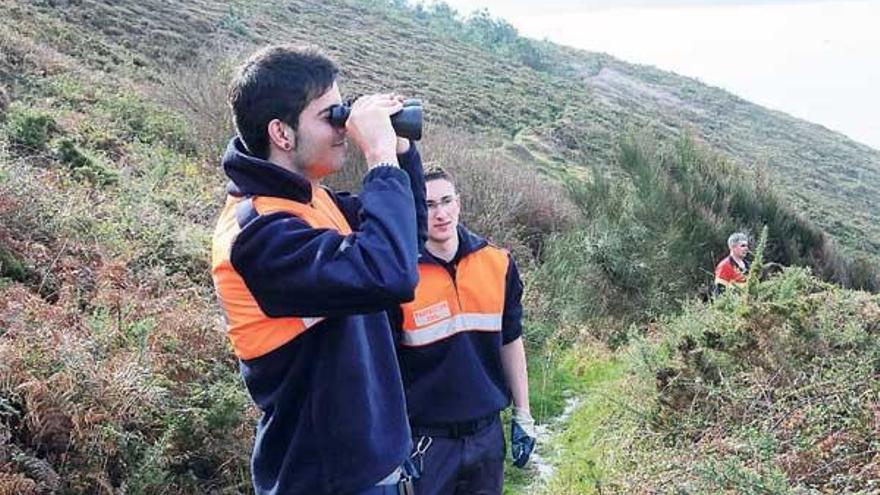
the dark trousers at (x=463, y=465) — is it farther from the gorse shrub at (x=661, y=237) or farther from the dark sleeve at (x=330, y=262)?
the gorse shrub at (x=661, y=237)

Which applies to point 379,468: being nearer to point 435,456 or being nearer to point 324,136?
point 324,136

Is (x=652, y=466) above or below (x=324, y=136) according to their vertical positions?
below

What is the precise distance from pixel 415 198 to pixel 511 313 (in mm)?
1265

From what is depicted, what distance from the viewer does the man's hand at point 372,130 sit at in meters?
2.16

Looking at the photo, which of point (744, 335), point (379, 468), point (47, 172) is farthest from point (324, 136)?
point (47, 172)

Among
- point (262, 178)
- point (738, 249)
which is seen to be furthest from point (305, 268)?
point (738, 249)

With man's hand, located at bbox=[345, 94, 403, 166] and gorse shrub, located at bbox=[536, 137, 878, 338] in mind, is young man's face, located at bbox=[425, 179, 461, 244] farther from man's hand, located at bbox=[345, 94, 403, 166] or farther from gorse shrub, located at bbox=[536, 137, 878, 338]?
gorse shrub, located at bbox=[536, 137, 878, 338]

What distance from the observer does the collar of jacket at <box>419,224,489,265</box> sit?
3561 millimetres

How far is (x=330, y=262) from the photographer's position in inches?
77.6

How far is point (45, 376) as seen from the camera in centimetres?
426

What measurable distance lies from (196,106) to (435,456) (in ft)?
38.6

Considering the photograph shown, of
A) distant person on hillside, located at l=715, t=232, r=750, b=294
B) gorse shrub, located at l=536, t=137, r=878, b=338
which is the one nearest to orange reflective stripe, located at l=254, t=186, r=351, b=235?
distant person on hillside, located at l=715, t=232, r=750, b=294

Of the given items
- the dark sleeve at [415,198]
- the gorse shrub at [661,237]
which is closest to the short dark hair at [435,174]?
the dark sleeve at [415,198]

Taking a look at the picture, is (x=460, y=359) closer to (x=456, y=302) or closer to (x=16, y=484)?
(x=456, y=302)
